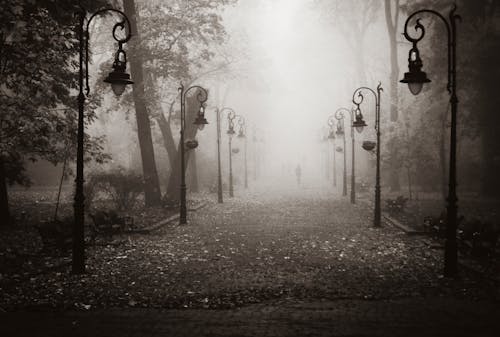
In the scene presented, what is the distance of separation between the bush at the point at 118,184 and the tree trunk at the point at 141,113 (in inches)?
29.1

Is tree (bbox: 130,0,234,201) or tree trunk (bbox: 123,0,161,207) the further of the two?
tree (bbox: 130,0,234,201)

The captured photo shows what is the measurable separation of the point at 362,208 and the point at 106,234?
13235 mm

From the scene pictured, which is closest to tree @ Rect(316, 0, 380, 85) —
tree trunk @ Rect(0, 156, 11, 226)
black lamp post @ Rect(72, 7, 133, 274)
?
tree trunk @ Rect(0, 156, 11, 226)

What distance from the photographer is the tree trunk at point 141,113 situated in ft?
66.8

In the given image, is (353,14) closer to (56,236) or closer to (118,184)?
(118,184)

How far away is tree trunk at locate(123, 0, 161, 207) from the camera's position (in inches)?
802

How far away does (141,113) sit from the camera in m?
21.3

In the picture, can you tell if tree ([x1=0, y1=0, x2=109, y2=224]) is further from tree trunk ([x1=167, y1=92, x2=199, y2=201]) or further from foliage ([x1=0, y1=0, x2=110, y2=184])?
tree trunk ([x1=167, y1=92, x2=199, y2=201])

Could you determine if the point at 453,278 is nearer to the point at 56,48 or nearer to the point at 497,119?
the point at 56,48

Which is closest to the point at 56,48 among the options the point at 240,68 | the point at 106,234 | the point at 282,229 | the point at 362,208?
the point at 106,234

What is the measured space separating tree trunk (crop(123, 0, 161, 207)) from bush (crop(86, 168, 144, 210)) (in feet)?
2.43

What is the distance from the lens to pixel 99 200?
23.7 metres

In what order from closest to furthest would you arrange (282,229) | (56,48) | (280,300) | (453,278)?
(280,300), (453,278), (56,48), (282,229)

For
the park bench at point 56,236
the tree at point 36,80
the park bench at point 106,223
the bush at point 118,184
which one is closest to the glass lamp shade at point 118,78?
the tree at point 36,80
